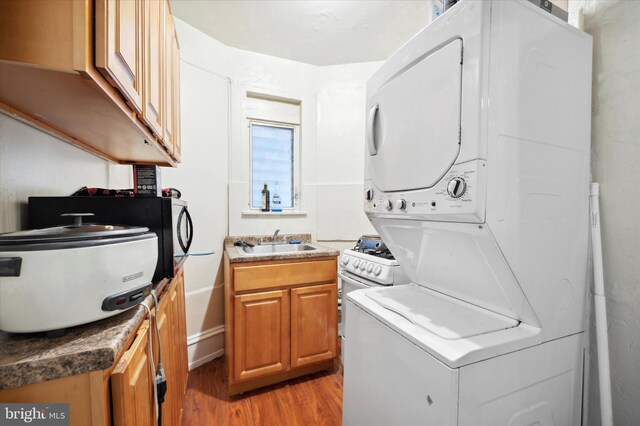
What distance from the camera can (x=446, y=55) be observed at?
852mm

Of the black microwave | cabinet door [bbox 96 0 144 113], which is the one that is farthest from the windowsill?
cabinet door [bbox 96 0 144 113]

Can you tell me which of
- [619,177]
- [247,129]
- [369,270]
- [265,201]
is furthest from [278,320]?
[619,177]

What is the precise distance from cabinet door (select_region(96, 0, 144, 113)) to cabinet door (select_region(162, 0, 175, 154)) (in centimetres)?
46

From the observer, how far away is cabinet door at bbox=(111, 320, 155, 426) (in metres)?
0.57

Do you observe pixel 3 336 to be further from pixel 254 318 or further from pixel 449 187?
pixel 254 318

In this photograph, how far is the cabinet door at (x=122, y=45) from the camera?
24.9 inches

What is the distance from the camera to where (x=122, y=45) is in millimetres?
746

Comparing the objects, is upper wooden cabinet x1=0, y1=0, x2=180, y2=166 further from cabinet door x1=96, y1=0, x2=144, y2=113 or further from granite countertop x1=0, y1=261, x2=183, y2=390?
granite countertop x1=0, y1=261, x2=183, y2=390

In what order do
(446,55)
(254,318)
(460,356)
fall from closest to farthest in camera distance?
1. (460,356)
2. (446,55)
3. (254,318)

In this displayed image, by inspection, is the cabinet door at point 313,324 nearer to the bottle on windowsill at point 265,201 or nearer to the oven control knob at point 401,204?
the bottle on windowsill at point 265,201

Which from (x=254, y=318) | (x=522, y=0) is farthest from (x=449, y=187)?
(x=254, y=318)

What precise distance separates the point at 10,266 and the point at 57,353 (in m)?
0.19

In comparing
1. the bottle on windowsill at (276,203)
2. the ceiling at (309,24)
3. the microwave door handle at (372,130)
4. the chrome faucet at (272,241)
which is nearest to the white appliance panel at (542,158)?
the microwave door handle at (372,130)

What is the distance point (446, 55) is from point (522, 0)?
252 millimetres
